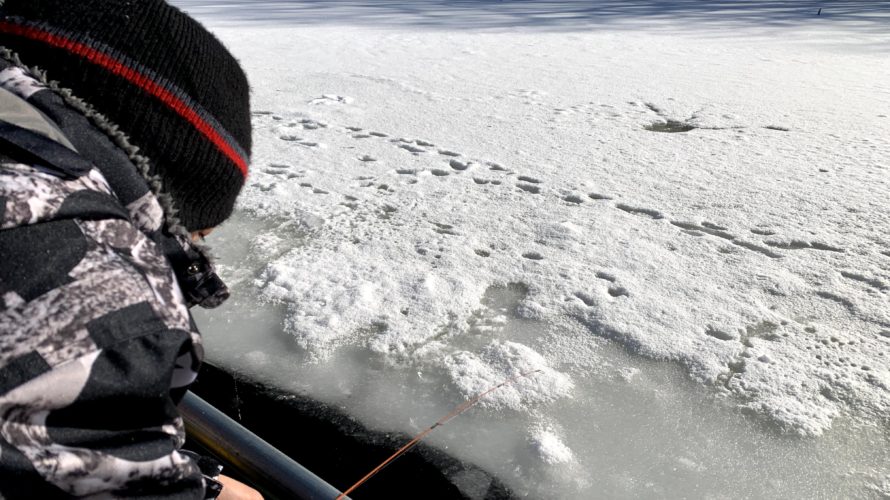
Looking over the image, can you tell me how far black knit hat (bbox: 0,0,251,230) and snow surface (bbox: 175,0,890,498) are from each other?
0.96m

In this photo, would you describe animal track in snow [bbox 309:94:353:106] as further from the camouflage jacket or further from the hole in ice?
the camouflage jacket

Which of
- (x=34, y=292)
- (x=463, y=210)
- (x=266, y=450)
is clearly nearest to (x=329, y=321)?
(x=266, y=450)

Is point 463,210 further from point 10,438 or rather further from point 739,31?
point 739,31

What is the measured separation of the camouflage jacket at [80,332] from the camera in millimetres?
654

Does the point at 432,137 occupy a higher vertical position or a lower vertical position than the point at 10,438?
lower

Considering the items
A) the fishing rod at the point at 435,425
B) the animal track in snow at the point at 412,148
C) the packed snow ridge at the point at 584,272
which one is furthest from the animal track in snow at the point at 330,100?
the fishing rod at the point at 435,425

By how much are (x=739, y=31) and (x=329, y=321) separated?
6508mm

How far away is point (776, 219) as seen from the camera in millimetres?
2734

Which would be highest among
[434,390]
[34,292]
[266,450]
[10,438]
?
[34,292]

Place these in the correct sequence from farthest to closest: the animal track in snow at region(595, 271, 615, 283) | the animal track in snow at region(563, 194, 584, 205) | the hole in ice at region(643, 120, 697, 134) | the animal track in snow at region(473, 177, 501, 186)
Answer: the hole in ice at region(643, 120, 697, 134)
the animal track in snow at region(473, 177, 501, 186)
the animal track in snow at region(563, 194, 584, 205)
the animal track in snow at region(595, 271, 615, 283)

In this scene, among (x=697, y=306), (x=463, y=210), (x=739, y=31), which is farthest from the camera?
(x=739, y=31)

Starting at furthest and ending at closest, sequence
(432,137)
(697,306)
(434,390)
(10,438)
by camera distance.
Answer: (432,137) < (697,306) < (434,390) < (10,438)

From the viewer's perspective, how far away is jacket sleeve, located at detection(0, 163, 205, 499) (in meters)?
0.65

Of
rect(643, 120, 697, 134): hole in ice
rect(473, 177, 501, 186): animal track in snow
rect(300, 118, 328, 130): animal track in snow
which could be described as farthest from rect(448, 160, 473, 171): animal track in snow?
rect(643, 120, 697, 134): hole in ice
